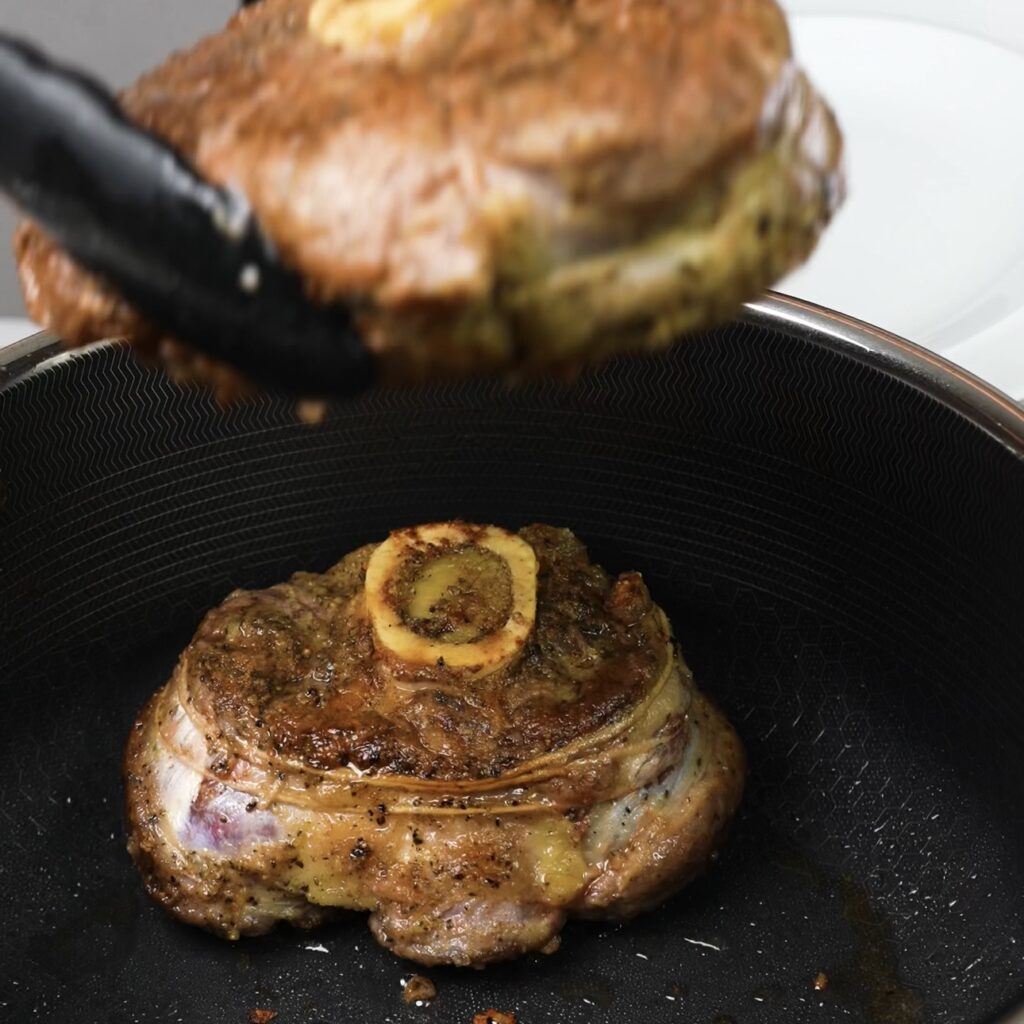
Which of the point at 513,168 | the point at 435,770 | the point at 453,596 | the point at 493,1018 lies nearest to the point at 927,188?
the point at 453,596

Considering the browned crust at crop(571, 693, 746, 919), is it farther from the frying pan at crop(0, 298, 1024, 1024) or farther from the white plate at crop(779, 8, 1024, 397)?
the white plate at crop(779, 8, 1024, 397)

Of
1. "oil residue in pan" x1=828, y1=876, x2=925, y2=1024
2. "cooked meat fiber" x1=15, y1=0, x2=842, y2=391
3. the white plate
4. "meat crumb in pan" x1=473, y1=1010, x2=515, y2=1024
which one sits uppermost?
"cooked meat fiber" x1=15, y1=0, x2=842, y2=391

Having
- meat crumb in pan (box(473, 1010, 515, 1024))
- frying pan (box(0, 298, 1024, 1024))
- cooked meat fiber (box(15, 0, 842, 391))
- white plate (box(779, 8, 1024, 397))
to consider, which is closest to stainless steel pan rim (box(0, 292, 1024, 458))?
frying pan (box(0, 298, 1024, 1024))

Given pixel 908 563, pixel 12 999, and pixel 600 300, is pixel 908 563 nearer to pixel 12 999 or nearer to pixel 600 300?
pixel 600 300

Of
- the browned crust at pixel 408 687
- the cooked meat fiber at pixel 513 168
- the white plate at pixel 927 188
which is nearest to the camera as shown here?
the cooked meat fiber at pixel 513 168

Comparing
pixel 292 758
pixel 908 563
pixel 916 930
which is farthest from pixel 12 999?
pixel 908 563

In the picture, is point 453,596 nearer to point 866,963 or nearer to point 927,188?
point 866,963

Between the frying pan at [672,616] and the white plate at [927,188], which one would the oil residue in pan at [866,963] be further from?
the white plate at [927,188]

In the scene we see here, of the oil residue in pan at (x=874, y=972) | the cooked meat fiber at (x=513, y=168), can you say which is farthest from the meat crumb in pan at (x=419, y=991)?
the cooked meat fiber at (x=513, y=168)
